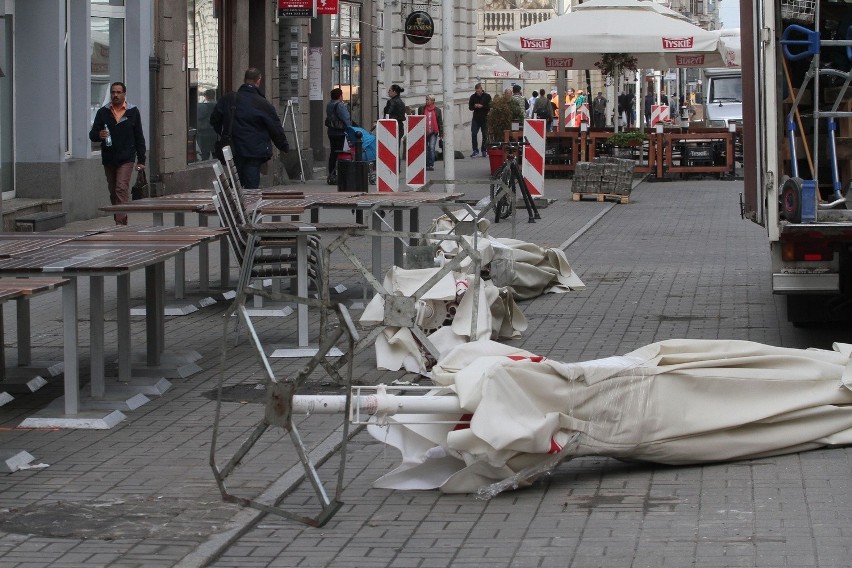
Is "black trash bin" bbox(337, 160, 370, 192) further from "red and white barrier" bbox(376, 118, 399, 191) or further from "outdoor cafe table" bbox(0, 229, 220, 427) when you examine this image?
"outdoor cafe table" bbox(0, 229, 220, 427)

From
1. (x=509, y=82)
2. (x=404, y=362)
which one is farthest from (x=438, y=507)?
(x=509, y=82)

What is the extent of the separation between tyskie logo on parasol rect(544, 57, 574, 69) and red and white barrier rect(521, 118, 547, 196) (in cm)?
792

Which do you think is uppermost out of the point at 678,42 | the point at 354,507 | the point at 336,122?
the point at 678,42

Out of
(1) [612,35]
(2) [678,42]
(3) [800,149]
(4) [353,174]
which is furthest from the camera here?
(2) [678,42]

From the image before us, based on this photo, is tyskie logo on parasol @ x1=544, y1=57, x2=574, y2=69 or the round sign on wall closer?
tyskie logo on parasol @ x1=544, y1=57, x2=574, y2=69

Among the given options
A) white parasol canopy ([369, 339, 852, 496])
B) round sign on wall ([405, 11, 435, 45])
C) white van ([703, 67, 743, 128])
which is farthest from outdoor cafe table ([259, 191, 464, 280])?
white van ([703, 67, 743, 128])

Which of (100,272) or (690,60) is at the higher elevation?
(690,60)

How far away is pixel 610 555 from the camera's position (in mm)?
5656

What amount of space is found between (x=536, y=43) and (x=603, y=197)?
4.23 meters

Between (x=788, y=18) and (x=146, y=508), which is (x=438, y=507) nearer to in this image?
(x=146, y=508)

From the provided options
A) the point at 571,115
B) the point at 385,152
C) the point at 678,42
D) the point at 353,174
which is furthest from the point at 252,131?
the point at 571,115

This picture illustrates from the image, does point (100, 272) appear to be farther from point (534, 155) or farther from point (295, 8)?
point (295, 8)

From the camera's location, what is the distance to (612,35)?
27984mm

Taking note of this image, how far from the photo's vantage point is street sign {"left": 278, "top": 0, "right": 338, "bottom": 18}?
28.7 metres
